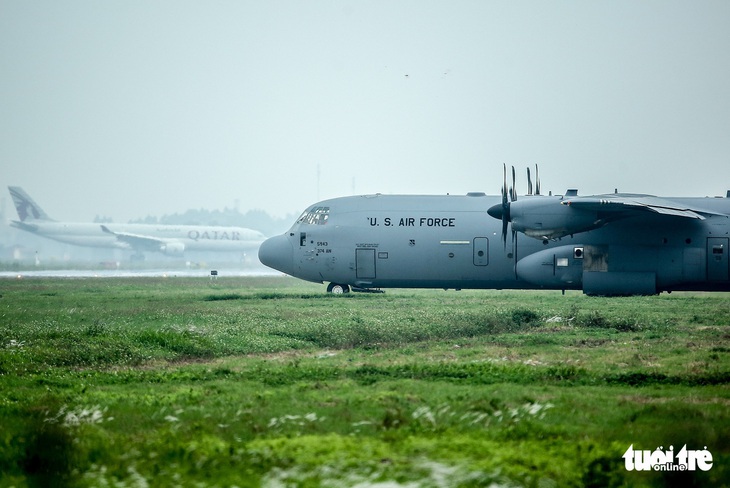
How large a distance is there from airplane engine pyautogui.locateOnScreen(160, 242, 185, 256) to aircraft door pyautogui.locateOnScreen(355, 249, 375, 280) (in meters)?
86.6

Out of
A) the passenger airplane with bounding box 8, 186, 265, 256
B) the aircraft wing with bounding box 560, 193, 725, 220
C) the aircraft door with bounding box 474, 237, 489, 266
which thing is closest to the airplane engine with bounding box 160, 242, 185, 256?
the passenger airplane with bounding box 8, 186, 265, 256

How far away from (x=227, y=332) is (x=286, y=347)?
2.73 meters

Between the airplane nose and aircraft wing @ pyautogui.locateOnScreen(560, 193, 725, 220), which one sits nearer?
aircraft wing @ pyautogui.locateOnScreen(560, 193, 725, 220)

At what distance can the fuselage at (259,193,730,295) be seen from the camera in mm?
32562

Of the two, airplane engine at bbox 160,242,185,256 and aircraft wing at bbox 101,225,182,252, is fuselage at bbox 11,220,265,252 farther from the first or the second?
airplane engine at bbox 160,242,185,256

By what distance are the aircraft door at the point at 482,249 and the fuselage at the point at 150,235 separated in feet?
315

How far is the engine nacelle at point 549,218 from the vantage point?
30875mm

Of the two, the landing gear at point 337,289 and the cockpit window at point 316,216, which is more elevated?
the cockpit window at point 316,216

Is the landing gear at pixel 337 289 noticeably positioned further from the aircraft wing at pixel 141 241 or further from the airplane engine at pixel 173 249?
the aircraft wing at pixel 141 241

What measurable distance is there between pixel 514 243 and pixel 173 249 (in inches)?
3589

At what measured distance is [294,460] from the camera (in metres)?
9.89

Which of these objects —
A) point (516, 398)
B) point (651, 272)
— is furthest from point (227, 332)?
point (651, 272)

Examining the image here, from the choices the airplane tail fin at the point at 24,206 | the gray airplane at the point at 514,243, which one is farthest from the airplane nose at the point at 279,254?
the airplane tail fin at the point at 24,206

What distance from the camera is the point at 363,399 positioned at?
13828mm
